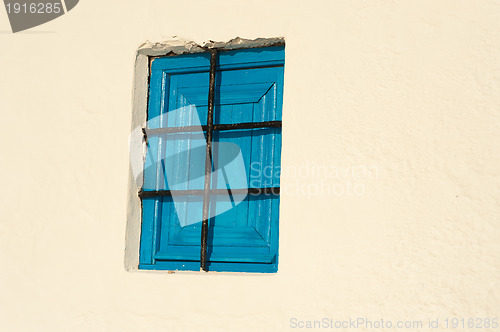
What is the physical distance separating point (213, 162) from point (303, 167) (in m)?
0.43

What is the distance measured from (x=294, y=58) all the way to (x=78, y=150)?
0.95 meters

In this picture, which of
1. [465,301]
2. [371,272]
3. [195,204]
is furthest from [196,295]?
[465,301]

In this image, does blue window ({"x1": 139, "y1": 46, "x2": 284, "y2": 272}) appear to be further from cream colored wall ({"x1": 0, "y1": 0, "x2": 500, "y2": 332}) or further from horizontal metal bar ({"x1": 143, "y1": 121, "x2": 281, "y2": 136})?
cream colored wall ({"x1": 0, "y1": 0, "x2": 500, "y2": 332})

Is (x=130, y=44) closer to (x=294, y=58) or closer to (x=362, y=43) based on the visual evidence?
(x=294, y=58)

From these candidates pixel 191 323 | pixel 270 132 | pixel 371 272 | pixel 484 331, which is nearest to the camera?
pixel 484 331

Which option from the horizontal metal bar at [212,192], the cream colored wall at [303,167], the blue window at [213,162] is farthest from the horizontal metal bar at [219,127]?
the horizontal metal bar at [212,192]

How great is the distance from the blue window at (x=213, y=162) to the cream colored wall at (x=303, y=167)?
129 mm

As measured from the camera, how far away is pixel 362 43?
228 centimetres

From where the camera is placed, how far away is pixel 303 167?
2.26 m

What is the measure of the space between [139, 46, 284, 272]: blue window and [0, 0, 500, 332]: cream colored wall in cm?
13

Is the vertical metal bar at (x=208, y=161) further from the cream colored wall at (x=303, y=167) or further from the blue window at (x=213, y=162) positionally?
the cream colored wall at (x=303, y=167)

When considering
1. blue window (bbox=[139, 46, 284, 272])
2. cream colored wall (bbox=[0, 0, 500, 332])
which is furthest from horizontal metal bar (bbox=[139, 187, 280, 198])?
cream colored wall (bbox=[0, 0, 500, 332])

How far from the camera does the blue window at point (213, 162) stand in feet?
8.01

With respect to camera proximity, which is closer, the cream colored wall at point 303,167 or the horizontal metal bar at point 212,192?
the cream colored wall at point 303,167
